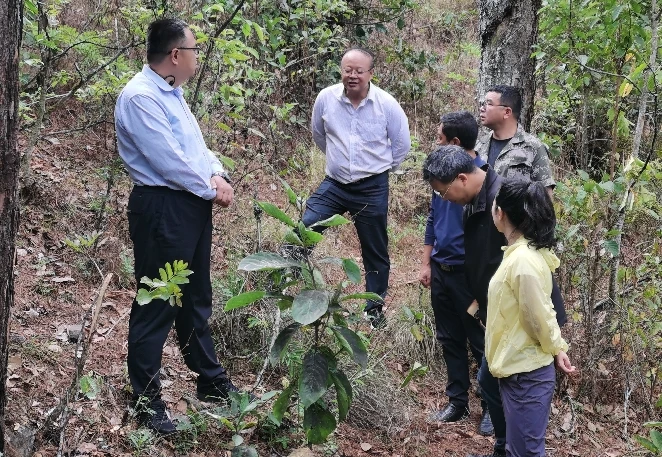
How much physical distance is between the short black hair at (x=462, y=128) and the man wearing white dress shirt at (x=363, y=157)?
1112 mm

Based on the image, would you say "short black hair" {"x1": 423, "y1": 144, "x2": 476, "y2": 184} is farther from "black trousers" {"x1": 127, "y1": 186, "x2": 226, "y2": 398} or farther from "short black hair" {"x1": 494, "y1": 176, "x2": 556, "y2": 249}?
"black trousers" {"x1": 127, "y1": 186, "x2": 226, "y2": 398}

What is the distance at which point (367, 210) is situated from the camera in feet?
17.0

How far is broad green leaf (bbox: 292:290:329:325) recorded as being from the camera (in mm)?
2752

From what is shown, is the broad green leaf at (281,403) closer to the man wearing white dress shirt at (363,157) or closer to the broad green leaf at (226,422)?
the broad green leaf at (226,422)

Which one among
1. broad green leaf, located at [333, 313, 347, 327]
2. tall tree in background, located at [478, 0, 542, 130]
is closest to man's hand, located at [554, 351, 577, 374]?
broad green leaf, located at [333, 313, 347, 327]

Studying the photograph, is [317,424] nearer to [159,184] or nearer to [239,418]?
[239,418]

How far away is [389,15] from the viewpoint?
9.66 metres

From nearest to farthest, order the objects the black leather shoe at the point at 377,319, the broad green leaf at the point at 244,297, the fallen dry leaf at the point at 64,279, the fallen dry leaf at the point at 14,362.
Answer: the broad green leaf at the point at 244,297
the fallen dry leaf at the point at 14,362
the black leather shoe at the point at 377,319
the fallen dry leaf at the point at 64,279

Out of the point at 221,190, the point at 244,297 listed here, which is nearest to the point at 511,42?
the point at 221,190

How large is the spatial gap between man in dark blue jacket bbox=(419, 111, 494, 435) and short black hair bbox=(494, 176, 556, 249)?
1018mm

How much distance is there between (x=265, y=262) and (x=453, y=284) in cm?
165

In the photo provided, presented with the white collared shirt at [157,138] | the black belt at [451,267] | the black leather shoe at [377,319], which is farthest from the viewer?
the black leather shoe at [377,319]

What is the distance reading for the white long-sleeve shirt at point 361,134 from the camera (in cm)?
516

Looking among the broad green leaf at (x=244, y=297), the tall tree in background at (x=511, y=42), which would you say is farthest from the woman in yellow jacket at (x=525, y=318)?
the tall tree in background at (x=511, y=42)
